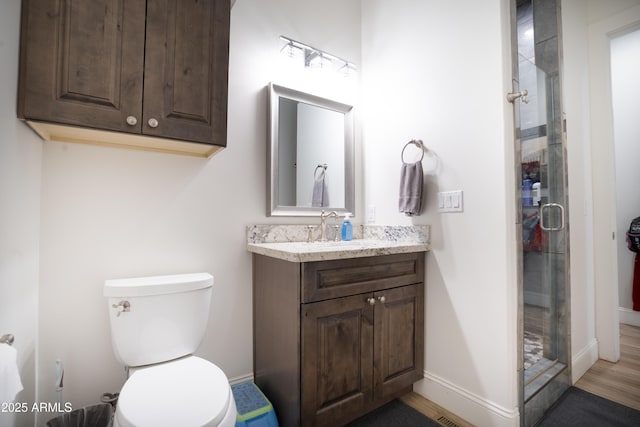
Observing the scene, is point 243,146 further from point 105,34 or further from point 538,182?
point 538,182

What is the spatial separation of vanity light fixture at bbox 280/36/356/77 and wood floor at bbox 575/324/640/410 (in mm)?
2573

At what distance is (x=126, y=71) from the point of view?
45.4 inches

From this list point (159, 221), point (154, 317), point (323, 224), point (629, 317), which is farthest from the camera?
point (629, 317)

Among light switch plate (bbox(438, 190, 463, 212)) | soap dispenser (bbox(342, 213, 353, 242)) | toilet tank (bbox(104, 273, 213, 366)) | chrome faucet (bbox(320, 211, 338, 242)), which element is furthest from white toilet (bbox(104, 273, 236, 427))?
light switch plate (bbox(438, 190, 463, 212))

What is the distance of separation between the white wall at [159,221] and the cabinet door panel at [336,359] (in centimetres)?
57

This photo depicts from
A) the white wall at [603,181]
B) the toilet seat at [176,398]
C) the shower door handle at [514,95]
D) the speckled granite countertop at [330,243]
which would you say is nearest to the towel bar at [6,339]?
the toilet seat at [176,398]

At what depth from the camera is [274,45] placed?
6.18ft

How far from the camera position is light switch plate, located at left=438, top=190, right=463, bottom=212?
1.61m

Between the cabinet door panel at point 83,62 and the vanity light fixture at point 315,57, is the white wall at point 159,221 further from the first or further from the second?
the cabinet door panel at point 83,62

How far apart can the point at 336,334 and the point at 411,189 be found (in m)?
0.92

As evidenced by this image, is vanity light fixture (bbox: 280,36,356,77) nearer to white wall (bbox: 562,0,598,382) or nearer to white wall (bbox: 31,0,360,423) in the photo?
Answer: white wall (bbox: 31,0,360,423)

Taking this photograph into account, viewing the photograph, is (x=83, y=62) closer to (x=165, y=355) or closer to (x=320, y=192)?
(x=165, y=355)

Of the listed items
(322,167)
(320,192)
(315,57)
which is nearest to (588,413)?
(320,192)

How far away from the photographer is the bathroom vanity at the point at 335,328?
132 centimetres
